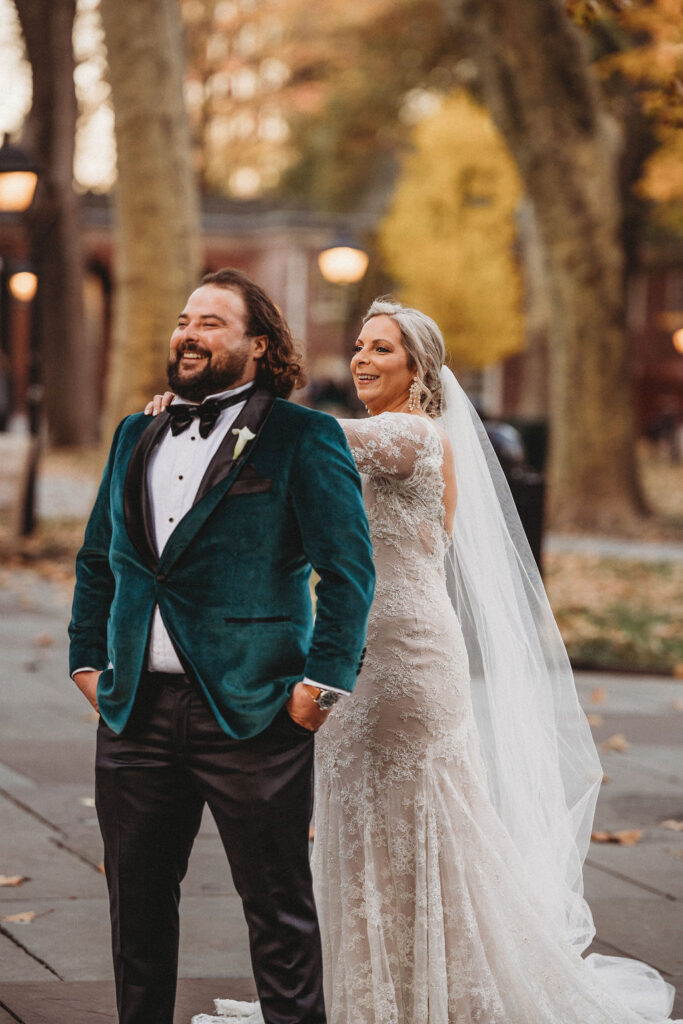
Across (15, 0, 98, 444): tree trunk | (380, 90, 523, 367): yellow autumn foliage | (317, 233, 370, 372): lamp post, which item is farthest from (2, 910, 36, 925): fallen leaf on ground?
(380, 90, 523, 367): yellow autumn foliage

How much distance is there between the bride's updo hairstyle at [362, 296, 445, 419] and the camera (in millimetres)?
4008

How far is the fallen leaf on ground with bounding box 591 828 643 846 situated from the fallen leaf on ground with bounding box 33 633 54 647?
5260 mm

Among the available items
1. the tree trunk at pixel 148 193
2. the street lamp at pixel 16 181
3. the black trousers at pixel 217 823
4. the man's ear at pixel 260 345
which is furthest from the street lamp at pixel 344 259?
the black trousers at pixel 217 823

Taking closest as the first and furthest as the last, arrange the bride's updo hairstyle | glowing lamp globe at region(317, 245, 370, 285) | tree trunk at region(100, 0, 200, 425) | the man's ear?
the man's ear
the bride's updo hairstyle
tree trunk at region(100, 0, 200, 425)
glowing lamp globe at region(317, 245, 370, 285)

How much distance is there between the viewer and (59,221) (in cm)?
2900

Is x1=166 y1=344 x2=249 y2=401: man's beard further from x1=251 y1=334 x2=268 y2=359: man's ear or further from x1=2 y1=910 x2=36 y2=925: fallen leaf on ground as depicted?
x1=2 y1=910 x2=36 y2=925: fallen leaf on ground

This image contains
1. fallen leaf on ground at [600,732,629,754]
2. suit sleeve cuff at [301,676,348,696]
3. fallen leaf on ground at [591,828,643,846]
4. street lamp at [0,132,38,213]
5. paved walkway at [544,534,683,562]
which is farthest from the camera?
paved walkway at [544,534,683,562]

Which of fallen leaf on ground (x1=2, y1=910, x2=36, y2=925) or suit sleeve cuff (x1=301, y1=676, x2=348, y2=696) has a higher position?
suit sleeve cuff (x1=301, y1=676, x2=348, y2=696)

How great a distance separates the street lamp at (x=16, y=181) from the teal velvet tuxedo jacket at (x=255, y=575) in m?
12.0

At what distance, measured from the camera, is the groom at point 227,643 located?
3240mm

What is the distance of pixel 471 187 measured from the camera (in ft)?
164

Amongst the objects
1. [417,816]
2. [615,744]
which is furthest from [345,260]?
[417,816]

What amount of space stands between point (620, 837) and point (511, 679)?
1.96m

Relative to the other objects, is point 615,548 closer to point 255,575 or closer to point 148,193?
point 148,193
